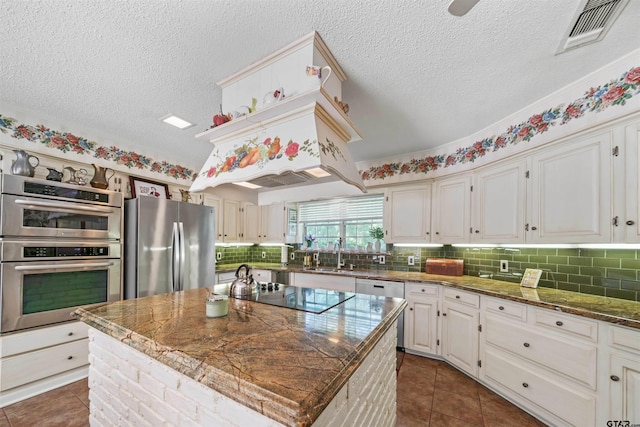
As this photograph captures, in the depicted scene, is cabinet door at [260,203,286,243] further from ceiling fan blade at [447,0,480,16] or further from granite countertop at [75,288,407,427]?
ceiling fan blade at [447,0,480,16]

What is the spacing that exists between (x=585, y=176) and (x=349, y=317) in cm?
208

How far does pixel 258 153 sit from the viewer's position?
1.68 m

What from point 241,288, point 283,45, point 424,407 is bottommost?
point 424,407

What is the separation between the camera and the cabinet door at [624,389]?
1.45 m

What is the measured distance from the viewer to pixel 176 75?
191cm

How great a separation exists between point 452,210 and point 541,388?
1808 millimetres

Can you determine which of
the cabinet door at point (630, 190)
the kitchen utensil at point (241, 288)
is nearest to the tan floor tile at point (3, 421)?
the kitchen utensil at point (241, 288)

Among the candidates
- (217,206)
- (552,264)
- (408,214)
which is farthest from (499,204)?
(217,206)

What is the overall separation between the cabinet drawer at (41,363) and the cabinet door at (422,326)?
11.0ft

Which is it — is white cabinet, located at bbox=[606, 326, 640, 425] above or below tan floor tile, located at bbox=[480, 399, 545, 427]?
above

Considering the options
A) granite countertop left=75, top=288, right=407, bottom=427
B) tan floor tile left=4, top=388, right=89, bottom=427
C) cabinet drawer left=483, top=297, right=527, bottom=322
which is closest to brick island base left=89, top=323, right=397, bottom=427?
granite countertop left=75, top=288, right=407, bottom=427

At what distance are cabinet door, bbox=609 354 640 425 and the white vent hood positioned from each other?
189cm

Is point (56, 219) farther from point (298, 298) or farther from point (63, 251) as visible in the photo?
point (298, 298)

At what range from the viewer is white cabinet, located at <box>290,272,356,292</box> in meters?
3.35
